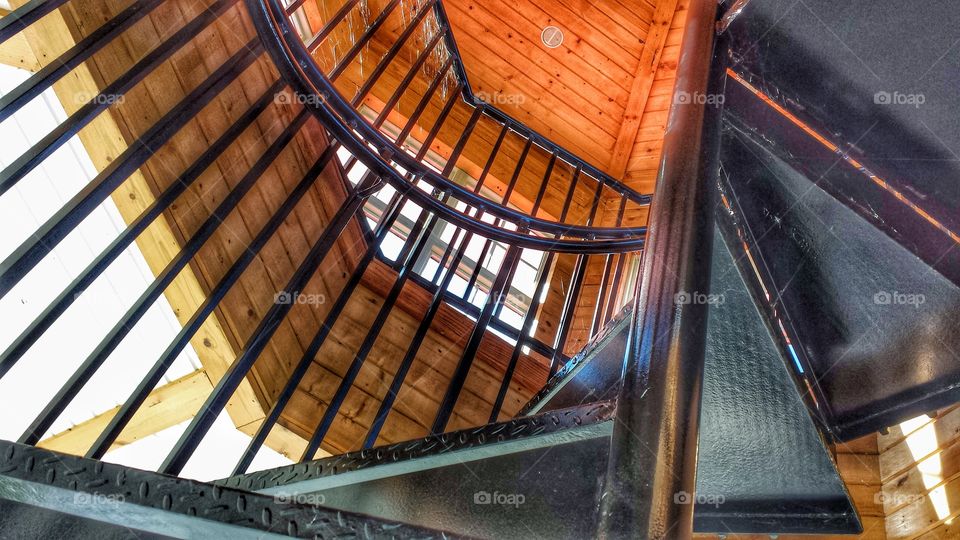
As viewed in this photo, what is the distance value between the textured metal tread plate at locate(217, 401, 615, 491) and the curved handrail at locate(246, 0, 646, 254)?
1165 mm

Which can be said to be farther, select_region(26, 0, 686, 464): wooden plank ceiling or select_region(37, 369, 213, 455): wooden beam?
select_region(37, 369, 213, 455): wooden beam

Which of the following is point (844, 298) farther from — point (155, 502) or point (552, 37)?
point (552, 37)

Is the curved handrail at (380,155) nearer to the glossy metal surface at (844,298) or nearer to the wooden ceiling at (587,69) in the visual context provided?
the glossy metal surface at (844,298)

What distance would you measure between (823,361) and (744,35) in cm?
73

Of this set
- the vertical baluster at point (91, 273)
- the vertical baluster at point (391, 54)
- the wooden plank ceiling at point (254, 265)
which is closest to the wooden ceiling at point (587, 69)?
the vertical baluster at point (391, 54)

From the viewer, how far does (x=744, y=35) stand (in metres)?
1.69

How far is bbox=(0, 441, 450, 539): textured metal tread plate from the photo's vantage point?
926 millimetres

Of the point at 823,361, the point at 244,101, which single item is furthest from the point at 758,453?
the point at 244,101

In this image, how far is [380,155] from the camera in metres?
2.47

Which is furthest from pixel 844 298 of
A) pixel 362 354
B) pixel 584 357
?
pixel 362 354

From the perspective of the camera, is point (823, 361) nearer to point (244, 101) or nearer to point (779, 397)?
point (779, 397)

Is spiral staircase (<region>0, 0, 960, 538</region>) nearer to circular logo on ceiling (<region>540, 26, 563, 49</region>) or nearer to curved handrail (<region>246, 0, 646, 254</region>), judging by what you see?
curved handrail (<region>246, 0, 646, 254</region>)

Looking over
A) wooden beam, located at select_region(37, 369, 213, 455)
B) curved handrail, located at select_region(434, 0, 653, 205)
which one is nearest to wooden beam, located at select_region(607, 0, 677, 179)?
curved handrail, located at select_region(434, 0, 653, 205)

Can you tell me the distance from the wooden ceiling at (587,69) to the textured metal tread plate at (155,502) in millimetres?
4337
